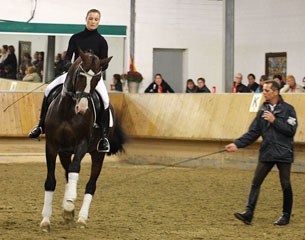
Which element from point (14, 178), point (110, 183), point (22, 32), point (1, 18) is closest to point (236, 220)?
point (110, 183)

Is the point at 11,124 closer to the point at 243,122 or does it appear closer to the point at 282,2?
the point at 243,122

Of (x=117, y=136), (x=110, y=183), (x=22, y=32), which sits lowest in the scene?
(x=110, y=183)

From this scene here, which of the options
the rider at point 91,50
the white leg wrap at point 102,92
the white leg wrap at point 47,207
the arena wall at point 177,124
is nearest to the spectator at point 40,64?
the arena wall at point 177,124

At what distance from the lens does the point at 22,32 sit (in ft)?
72.0

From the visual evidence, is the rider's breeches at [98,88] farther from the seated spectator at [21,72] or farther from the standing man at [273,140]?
the seated spectator at [21,72]

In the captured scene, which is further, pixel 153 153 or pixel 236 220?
pixel 153 153

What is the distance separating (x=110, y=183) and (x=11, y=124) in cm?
421

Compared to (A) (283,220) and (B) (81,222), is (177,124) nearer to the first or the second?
(A) (283,220)

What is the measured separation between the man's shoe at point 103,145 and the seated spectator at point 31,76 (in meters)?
10.6

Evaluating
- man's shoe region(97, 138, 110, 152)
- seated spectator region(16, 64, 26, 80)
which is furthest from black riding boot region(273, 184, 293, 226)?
seated spectator region(16, 64, 26, 80)

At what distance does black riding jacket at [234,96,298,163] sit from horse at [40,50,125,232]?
68.3 inches

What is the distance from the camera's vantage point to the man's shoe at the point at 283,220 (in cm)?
904

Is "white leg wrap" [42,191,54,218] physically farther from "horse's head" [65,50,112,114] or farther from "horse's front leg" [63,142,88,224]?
"horse's head" [65,50,112,114]

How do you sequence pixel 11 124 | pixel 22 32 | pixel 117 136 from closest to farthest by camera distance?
pixel 117 136, pixel 11 124, pixel 22 32
